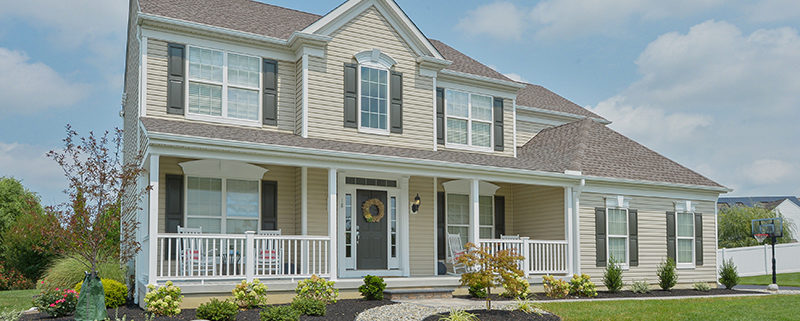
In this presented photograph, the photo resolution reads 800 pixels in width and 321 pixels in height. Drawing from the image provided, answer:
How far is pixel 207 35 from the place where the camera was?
532 inches

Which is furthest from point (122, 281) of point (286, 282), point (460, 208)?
point (460, 208)

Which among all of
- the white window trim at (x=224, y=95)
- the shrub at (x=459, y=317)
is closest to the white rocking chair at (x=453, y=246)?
the white window trim at (x=224, y=95)

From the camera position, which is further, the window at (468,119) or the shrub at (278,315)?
the window at (468,119)

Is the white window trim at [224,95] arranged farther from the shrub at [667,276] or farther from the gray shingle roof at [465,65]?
the shrub at [667,276]

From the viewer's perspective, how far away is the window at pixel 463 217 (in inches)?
647

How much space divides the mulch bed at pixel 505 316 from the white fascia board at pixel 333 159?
4018 millimetres

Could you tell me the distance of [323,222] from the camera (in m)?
14.1

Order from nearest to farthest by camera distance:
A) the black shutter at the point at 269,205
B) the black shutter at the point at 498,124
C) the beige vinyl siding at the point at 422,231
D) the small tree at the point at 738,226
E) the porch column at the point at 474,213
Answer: the black shutter at the point at 269,205 < the porch column at the point at 474,213 < the beige vinyl siding at the point at 422,231 < the black shutter at the point at 498,124 < the small tree at the point at 738,226

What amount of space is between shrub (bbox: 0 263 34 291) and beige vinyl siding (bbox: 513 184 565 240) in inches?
718

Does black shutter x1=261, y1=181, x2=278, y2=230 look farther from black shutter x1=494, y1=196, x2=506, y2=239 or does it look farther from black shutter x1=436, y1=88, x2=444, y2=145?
black shutter x1=494, y1=196, x2=506, y2=239

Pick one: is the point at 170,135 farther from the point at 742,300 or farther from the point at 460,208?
the point at 742,300

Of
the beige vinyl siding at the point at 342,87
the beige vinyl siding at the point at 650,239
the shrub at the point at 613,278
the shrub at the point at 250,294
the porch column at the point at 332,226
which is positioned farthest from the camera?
the beige vinyl siding at the point at 650,239

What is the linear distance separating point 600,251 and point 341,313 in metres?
7.99

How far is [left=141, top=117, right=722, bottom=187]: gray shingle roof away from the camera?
12688 millimetres
